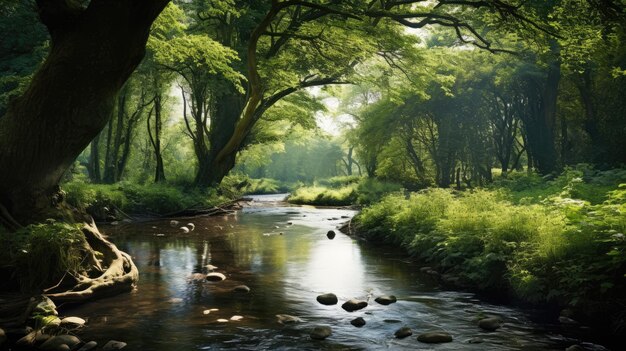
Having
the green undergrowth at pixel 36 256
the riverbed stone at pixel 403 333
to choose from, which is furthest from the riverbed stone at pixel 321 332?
the green undergrowth at pixel 36 256

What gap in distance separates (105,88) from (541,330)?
7954 millimetres

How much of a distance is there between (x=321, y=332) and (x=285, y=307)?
59.5 inches

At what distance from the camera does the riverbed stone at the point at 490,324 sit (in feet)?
20.5

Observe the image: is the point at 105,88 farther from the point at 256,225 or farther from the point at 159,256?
the point at 256,225

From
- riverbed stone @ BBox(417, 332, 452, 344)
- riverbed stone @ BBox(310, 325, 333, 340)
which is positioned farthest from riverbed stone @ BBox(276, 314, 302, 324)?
riverbed stone @ BBox(417, 332, 452, 344)

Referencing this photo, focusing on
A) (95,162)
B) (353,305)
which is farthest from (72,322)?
(95,162)

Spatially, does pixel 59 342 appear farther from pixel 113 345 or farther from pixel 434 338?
pixel 434 338

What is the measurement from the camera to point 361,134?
3906cm

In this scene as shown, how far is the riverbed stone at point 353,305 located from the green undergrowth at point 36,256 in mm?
4434

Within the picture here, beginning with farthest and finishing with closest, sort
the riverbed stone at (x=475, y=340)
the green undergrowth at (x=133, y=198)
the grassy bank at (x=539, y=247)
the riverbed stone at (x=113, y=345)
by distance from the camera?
the green undergrowth at (x=133, y=198), the grassy bank at (x=539, y=247), the riverbed stone at (x=475, y=340), the riverbed stone at (x=113, y=345)

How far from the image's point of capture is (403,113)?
3559 centimetres

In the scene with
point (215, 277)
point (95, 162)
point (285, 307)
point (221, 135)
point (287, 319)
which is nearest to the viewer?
point (287, 319)

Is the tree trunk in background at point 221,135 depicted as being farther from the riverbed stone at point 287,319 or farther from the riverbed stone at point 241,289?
the riverbed stone at point 287,319

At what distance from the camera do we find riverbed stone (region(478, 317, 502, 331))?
623 centimetres
